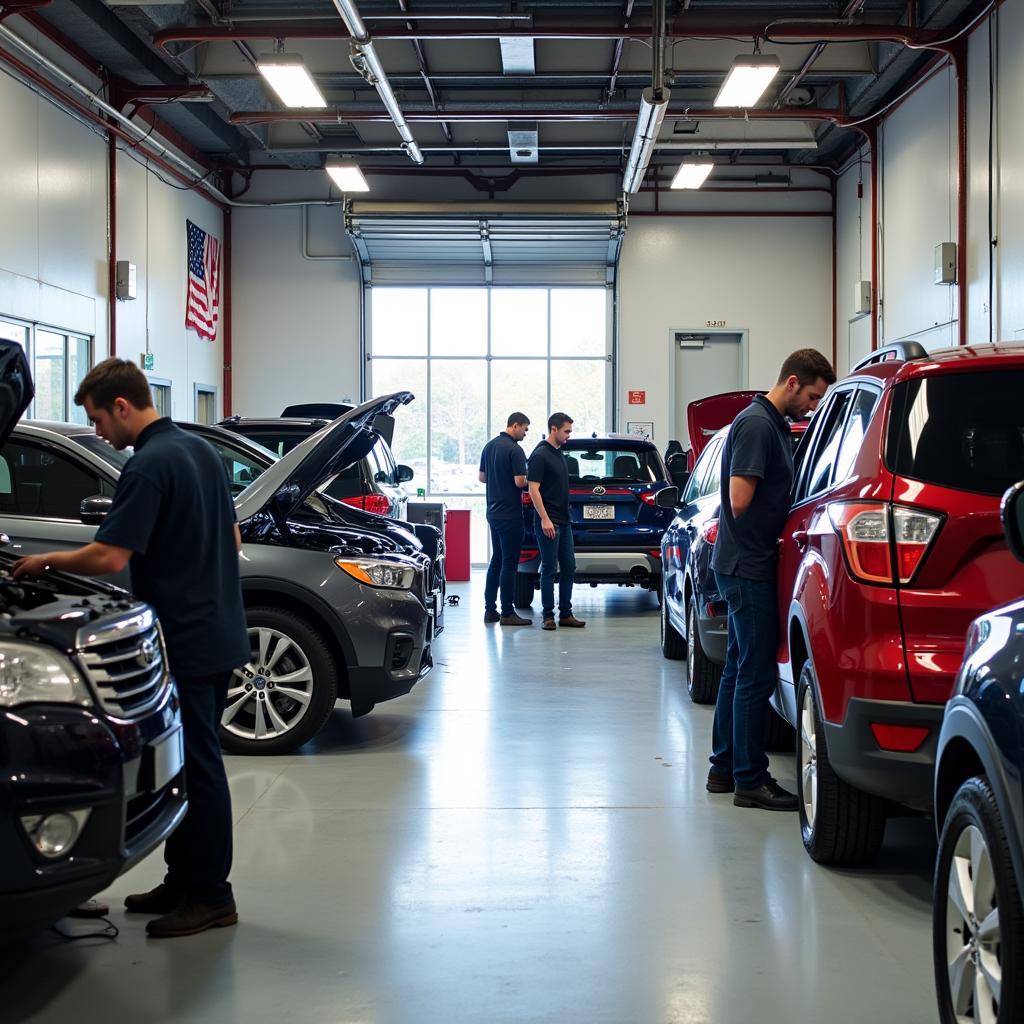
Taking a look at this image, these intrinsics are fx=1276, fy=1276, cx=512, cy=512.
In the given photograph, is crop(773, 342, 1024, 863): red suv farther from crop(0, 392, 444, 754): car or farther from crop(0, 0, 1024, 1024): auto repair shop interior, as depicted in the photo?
crop(0, 392, 444, 754): car

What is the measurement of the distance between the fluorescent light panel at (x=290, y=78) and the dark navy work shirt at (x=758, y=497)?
8.44 meters

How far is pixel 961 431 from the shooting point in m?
3.79

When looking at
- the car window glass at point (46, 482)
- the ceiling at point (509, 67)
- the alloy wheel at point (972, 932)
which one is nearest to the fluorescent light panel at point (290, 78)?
the ceiling at point (509, 67)

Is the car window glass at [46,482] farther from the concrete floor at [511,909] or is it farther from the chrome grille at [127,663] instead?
the chrome grille at [127,663]

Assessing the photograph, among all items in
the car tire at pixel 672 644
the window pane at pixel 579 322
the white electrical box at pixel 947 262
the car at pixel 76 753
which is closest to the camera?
the car at pixel 76 753

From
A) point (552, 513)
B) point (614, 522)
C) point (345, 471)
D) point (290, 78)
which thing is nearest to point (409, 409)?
point (290, 78)

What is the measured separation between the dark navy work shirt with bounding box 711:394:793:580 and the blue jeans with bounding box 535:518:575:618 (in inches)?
238

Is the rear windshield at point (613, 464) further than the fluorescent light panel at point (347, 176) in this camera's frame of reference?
No

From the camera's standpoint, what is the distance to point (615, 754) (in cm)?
637

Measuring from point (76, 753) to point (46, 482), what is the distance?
349cm

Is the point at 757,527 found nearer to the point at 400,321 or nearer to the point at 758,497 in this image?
the point at 758,497

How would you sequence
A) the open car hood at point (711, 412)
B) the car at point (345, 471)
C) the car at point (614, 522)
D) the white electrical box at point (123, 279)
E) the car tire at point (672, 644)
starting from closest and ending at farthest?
the car tire at point (672, 644) < the car at point (345, 471) < the open car hood at point (711, 412) < the car at point (614, 522) < the white electrical box at point (123, 279)

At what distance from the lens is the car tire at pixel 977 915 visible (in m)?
2.29

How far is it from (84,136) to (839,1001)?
13.4 metres
